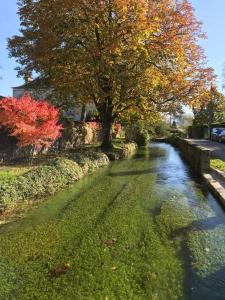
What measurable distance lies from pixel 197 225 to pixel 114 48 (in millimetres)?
15735

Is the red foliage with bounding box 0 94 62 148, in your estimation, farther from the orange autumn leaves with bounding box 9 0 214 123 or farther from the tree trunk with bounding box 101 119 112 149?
the tree trunk with bounding box 101 119 112 149

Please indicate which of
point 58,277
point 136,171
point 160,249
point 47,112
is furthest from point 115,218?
point 136,171

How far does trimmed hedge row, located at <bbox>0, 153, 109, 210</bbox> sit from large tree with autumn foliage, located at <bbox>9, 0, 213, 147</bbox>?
808cm

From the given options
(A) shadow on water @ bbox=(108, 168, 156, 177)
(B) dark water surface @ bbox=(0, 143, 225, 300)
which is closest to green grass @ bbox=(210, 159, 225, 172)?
(A) shadow on water @ bbox=(108, 168, 156, 177)

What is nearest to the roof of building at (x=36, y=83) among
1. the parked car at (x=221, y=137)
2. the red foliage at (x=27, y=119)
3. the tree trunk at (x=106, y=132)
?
the tree trunk at (x=106, y=132)

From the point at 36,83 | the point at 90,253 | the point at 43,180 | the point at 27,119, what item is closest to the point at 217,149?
the point at 36,83

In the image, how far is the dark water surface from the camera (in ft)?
23.8

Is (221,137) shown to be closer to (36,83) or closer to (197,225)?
(36,83)

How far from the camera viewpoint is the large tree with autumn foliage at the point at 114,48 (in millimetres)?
25469

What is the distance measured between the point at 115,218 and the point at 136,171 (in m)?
11.3

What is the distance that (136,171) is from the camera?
76.2 feet

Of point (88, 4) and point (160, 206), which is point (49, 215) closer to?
point (160, 206)

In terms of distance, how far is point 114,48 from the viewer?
24453mm

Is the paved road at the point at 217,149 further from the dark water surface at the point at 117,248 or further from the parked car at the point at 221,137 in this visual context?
the dark water surface at the point at 117,248
